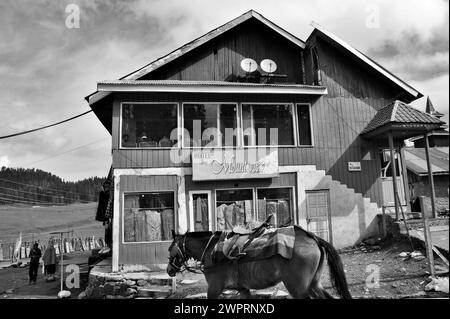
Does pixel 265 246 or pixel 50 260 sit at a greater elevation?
pixel 265 246

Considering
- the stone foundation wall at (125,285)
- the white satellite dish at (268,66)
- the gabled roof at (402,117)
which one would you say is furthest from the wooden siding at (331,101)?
the stone foundation wall at (125,285)

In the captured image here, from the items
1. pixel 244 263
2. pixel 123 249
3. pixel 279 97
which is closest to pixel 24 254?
pixel 123 249

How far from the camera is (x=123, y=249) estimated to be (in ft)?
32.3

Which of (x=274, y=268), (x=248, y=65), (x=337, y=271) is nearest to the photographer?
(x=337, y=271)

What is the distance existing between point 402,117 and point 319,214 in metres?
4.01

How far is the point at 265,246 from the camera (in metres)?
5.27

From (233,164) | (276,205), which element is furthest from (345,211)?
(233,164)

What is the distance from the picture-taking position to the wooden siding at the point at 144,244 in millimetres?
9844

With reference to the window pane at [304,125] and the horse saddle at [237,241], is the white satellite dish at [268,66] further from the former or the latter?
the horse saddle at [237,241]

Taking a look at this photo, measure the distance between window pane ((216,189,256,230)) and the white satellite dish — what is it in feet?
15.0

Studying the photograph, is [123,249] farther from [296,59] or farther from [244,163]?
[296,59]

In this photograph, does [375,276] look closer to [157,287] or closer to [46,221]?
[157,287]

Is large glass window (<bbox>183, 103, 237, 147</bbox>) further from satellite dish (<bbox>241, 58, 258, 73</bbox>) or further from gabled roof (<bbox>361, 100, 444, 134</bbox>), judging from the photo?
gabled roof (<bbox>361, 100, 444, 134</bbox>)

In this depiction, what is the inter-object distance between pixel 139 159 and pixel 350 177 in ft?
23.6
